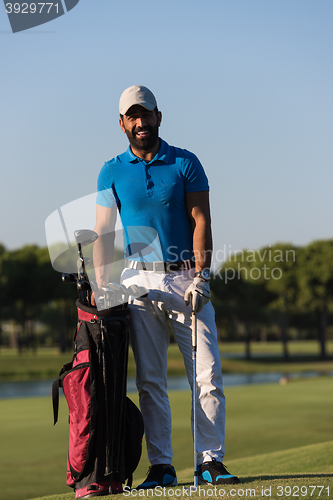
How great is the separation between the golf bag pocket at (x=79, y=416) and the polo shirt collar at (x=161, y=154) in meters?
1.30

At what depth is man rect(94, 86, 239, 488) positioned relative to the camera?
3420 mm

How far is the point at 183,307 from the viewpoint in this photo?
11.2 ft

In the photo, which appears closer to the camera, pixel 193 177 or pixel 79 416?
pixel 79 416

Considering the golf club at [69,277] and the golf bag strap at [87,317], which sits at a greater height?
the golf club at [69,277]

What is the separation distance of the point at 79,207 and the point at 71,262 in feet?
1.14

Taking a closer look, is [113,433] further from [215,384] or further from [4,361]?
[4,361]

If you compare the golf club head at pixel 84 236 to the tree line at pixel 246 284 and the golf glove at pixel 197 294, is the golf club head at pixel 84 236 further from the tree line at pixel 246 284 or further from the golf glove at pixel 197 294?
the tree line at pixel 246 284

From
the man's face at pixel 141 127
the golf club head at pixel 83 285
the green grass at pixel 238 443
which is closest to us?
the golf club head at pixel 83 285

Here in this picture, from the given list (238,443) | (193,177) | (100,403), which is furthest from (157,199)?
(238,443)

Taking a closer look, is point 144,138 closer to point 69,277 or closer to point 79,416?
point 69,277

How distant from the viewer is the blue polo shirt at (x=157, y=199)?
11.4 feet

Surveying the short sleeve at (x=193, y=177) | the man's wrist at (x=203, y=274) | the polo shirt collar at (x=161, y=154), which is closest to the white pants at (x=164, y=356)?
the man's wrist at (x=203, y=274)

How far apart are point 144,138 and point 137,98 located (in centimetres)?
24

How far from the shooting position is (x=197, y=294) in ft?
10.7
